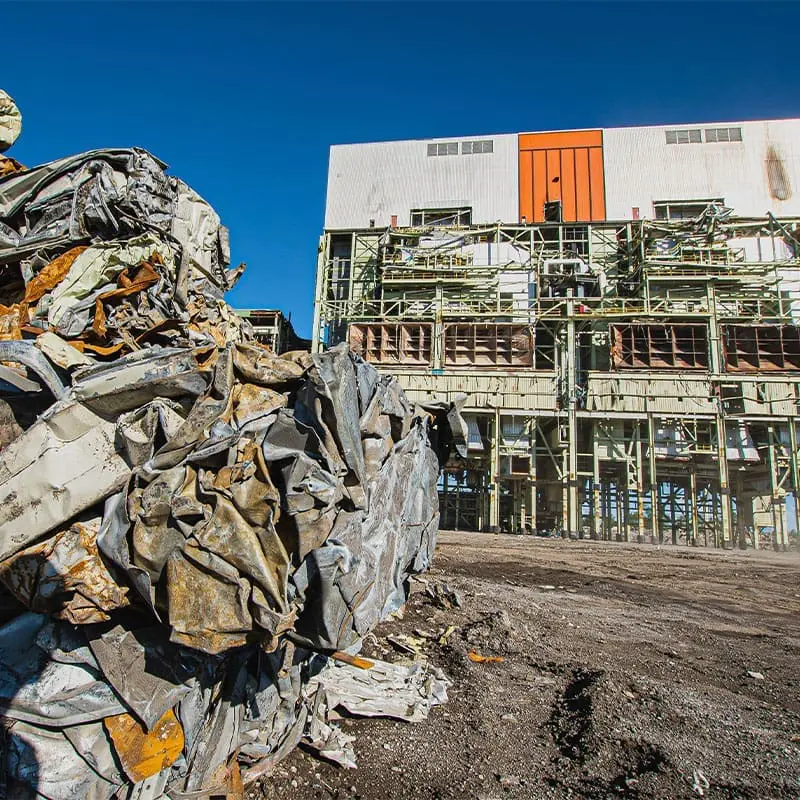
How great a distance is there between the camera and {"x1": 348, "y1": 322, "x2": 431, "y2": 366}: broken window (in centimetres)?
2108

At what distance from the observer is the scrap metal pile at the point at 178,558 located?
2.15 m

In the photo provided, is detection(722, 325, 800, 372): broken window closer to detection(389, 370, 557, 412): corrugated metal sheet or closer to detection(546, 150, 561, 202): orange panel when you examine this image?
detection(389, 370, 557, 412): corrugated metal sheet

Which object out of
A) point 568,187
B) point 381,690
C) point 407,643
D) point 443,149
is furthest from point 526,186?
point 381,690

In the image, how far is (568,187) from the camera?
2462 centimetres

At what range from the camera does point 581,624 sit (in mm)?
6211

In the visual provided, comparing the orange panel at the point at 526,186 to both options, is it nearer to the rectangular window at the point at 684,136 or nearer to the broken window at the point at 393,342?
the rectangular window at the point at 684,136

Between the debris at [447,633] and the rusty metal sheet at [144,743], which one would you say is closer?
the rusty metal sheet at [144,743]

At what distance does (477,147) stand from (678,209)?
9.68m

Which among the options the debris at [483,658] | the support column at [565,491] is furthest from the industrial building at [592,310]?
the debris at [483,658]

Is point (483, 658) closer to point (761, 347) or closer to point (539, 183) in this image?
point (761, 347)

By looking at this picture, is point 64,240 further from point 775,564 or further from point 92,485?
point 775,564

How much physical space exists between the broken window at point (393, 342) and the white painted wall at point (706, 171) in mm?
10688

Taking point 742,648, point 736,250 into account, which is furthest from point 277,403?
point 736,250

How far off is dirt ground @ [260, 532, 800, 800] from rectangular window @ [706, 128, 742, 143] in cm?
2376
